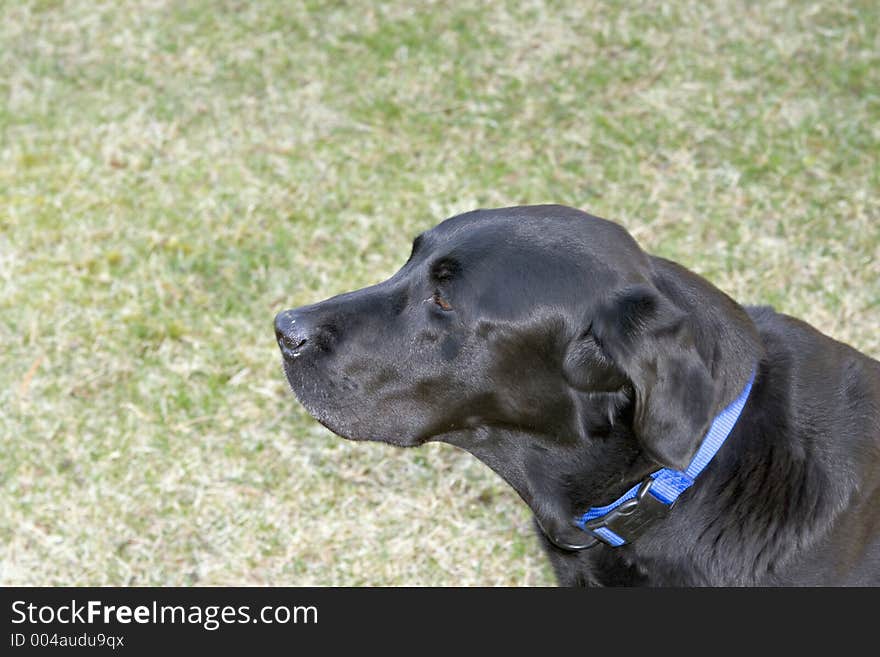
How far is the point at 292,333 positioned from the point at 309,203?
2477mm

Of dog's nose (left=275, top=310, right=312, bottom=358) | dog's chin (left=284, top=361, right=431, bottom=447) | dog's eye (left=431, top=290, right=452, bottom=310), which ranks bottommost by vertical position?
dog's chin (left=284, top=361, right=431, bottom=447)

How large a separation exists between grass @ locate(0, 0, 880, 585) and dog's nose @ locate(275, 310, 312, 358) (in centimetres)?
127

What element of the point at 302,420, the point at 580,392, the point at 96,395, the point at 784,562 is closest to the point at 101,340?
the point at 96,395

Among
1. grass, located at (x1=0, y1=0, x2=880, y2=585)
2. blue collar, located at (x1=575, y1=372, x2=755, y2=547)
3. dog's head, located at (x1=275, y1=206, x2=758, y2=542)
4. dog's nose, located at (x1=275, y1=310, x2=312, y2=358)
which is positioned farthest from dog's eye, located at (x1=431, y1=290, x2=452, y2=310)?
grass, located at (x1=0, y1=0, x2=880, y2=585)

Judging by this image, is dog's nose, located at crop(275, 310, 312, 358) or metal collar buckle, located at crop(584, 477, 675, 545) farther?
dog's nose, located at crop(275, 310, 312, 358)

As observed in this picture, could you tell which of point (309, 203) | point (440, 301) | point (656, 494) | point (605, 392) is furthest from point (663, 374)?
point (309, 203)

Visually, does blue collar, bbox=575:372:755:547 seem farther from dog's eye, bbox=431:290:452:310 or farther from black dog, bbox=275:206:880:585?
dog's eye, bbox=431:290:452:310

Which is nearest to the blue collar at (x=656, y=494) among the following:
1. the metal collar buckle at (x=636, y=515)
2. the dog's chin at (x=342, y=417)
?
the metal collar buckle at (x=636, y=515)

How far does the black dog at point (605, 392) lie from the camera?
271 cm

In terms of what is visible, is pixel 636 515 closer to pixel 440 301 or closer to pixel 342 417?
pixel 440 301

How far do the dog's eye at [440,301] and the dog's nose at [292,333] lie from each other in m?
0.38

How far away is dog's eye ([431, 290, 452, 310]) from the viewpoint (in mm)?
2854

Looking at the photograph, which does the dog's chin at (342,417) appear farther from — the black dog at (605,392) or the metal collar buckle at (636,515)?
the metal collar buckle at (636,515)

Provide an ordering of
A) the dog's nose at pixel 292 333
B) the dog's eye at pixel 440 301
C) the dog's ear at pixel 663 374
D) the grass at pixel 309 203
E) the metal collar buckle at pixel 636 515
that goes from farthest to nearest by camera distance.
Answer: the grass at pixel 309 203, the dog's nose at pixel 292 333, the dog's eye at pixel 440 301, the metal collar buckle at pixel 636 515, the dog's ear at pixel 663 374
